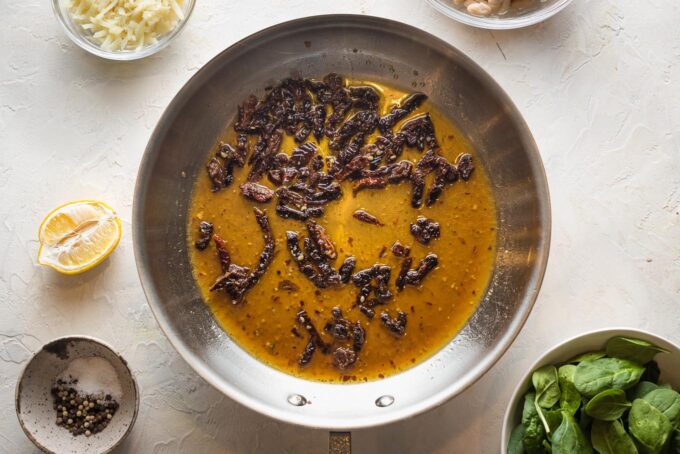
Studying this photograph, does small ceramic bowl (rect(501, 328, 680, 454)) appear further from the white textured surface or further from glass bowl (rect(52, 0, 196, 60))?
glass bowl (rect(52, 0, 196, 60))

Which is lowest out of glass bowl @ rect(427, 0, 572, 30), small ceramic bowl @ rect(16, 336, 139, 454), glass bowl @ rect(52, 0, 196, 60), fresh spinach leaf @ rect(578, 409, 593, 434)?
small ceramic bowl @ rect(16, 336, 139, 454)

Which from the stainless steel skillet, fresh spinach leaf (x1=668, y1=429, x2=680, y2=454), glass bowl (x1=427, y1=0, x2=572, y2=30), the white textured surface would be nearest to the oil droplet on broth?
the stainless steel skillet

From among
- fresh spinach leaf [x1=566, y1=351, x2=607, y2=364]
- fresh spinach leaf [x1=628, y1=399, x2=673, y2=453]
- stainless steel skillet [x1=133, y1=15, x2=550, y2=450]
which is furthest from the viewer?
stainless steel skillet [x1=133, y1=15, x2=550, y2=450]

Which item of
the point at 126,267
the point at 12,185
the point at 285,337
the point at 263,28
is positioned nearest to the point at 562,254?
the point at 285,337

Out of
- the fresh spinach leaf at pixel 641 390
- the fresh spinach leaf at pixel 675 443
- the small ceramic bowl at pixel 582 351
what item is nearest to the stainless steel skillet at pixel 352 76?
the small ceramic bowl at pixel 582 351

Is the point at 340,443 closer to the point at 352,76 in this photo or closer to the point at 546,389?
the point at 546,389

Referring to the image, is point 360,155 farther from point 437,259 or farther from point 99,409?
point 99,409
